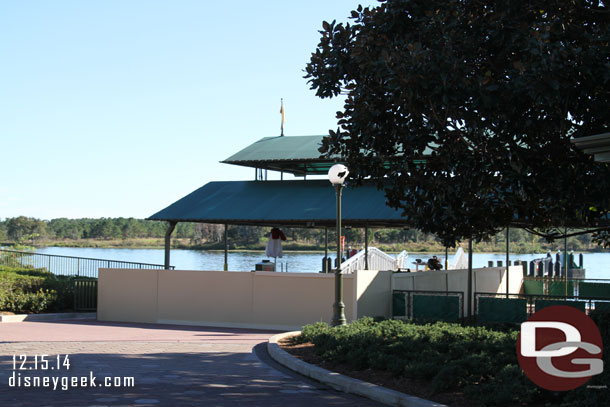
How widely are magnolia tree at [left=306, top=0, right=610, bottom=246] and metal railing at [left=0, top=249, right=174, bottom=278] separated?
49.2 ft

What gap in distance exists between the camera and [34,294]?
21031mm

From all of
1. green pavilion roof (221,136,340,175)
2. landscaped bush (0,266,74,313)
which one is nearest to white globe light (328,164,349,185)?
green pavilion roof (221,136,340,175)

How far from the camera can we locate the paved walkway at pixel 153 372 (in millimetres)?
→ 8875

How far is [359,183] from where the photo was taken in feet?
40.6

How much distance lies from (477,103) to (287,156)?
1442cm

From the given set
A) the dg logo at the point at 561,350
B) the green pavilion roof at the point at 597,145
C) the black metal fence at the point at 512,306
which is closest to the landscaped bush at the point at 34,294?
the black metal fence at the point at 512,306

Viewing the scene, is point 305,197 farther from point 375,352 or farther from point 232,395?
point 232,395

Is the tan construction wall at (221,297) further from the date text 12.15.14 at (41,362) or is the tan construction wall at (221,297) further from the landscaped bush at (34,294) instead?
the date text 12.15.14 at (41,362)

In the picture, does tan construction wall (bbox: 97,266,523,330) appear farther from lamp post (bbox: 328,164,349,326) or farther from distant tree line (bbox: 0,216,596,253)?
distant tree line (bbox: 0,216,596,253)

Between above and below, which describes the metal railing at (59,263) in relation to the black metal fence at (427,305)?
above

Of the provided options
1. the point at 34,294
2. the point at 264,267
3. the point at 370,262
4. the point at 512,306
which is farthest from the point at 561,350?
the point at 370,262

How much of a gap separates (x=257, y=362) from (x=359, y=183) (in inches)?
143

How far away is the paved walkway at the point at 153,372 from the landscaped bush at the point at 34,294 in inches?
135

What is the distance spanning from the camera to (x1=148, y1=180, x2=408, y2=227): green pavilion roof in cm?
2131
